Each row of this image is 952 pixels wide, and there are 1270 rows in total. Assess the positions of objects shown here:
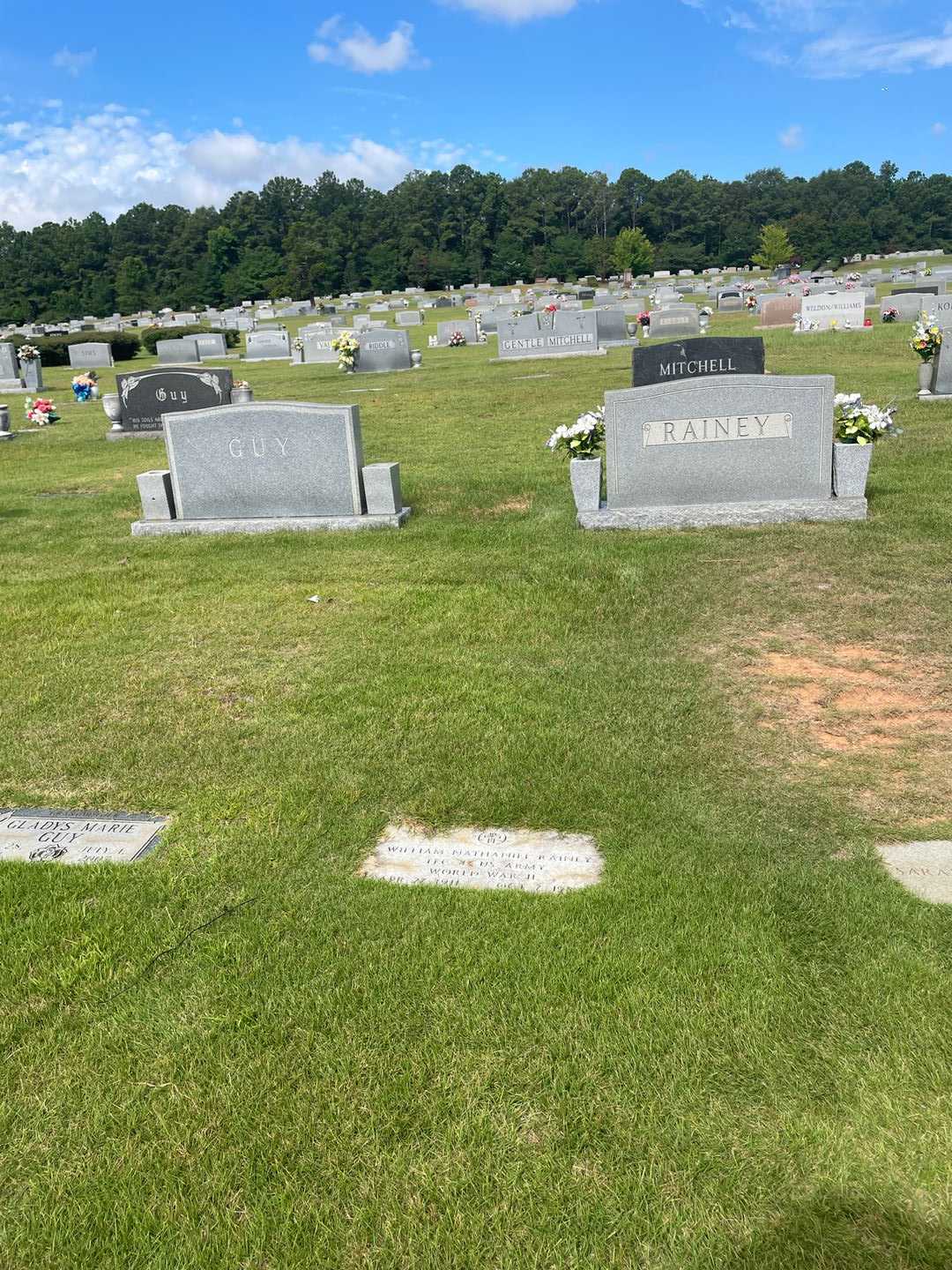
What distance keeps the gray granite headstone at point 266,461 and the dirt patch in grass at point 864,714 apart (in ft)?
15.9

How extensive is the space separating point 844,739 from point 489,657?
2.24 meters

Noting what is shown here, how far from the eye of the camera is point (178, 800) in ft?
14.7

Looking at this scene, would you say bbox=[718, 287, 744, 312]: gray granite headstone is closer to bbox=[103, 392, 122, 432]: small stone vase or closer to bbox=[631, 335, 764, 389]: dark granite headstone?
bbox=[103, 392, 122, 432]: small stone vase

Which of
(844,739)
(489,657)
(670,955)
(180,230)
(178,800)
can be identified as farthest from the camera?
(180,230)

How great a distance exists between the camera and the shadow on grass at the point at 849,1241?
7.32 ft

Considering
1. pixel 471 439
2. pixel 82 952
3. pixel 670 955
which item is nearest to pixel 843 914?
pixel 670 955

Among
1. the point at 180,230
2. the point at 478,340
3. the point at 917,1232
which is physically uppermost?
the point at 180,230

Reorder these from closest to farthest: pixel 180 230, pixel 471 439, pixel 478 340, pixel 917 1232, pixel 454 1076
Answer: pixel 917 1232 < pixel 454 1076 < pixel 471 439 < pixel 478 340 < pixel 180 230

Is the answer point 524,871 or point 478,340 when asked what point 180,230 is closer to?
point 478,340

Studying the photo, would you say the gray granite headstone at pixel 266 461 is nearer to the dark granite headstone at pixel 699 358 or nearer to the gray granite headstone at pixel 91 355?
the dark granite headstone at pixel 699 358

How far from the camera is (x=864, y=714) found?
16.4 ft

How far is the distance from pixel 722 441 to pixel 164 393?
10596 mm

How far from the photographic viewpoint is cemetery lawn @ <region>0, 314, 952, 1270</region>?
2.42 meters

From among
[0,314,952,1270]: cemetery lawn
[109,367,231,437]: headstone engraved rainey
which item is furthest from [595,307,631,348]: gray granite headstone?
[0,314,952,1270]: cemetery lawn
